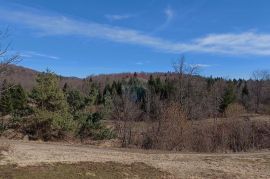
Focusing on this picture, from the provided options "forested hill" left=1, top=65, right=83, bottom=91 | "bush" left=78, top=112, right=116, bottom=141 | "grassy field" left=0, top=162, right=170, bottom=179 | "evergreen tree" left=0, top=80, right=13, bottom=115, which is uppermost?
"forested hill" left=1, top=65, right=83, bottom=91

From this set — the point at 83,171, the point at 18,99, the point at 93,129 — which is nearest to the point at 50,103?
the point at 18,99

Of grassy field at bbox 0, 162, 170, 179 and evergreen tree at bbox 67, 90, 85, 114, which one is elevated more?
evergreen tree at bbox 67, 90, 85, 114

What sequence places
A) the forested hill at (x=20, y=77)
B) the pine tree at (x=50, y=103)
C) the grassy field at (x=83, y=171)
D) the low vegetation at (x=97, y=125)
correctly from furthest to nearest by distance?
1. the pine tree at (x=50, y=103)
2. the low vegetation at (x=97, y=125)
3. the forested hill at (x=20, y=77)
4. the grassy field at (x=83, y=171)

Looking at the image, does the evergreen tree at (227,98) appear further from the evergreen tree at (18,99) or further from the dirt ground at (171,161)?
the dirt ground at (171,161)

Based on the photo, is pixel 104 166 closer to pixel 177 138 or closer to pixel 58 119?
pixel 177 138

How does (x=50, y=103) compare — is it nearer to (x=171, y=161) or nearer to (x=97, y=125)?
(x=97, y=125)

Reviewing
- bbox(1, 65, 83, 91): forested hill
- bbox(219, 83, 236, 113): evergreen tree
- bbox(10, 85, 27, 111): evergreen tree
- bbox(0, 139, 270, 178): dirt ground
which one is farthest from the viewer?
bbox(219, 83, 236, 113): evergreen tree

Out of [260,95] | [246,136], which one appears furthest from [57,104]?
[260,95]

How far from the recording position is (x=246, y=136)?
38094 millimetres

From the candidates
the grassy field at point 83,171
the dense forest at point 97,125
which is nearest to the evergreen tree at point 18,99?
the dense forest at point 97,125

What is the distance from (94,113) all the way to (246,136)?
48.3 feet

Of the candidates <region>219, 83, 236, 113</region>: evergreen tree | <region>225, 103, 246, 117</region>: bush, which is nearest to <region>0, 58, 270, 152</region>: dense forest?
<region>225, 103, 246, 117</region>: bush

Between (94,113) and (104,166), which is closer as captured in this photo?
(104,166)

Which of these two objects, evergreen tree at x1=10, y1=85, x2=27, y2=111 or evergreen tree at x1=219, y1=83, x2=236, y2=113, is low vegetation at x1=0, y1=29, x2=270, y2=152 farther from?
evergreen tree at x1=219, y1=83, x2=236, y2=113
